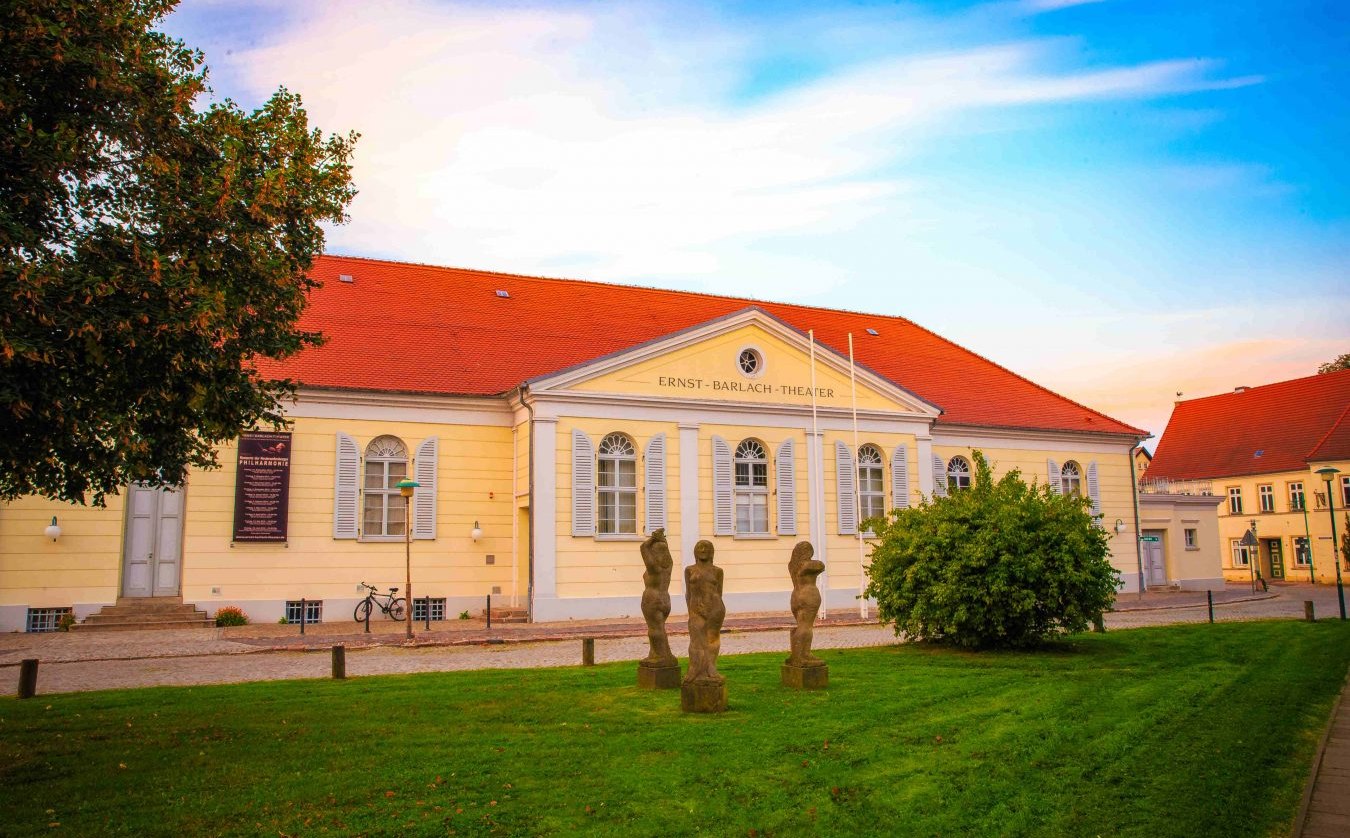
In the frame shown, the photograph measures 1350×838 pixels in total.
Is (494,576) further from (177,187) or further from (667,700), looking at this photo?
(177,187)

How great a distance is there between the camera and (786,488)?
84.0 feet

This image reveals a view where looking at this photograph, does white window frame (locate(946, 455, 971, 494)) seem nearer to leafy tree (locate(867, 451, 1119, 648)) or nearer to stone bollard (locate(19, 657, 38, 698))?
leafy tree (locate(867, 451, 1119, 648))

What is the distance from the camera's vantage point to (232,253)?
813 centimetres

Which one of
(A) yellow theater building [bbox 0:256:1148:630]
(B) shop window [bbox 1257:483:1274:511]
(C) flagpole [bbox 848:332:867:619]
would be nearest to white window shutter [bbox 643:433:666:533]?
(A) yellow theater building [bbox 0:256:1148:630]

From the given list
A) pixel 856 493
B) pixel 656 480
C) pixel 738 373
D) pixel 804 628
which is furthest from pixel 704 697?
pixel 856 493

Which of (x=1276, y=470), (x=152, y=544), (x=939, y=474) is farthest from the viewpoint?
(x=1276, y=470)

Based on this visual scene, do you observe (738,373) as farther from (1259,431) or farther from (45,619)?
(1259,431)

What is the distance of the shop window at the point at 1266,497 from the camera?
47.4 m

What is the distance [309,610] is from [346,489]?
281 cm

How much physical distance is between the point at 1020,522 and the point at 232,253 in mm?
11799

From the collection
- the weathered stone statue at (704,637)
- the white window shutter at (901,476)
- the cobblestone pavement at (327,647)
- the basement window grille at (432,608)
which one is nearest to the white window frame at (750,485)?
the cobblestone pavement at (327,647)

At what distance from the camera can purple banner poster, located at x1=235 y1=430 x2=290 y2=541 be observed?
2155 cm

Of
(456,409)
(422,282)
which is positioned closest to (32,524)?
(456,409)

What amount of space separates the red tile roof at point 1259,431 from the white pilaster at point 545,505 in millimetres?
38590
